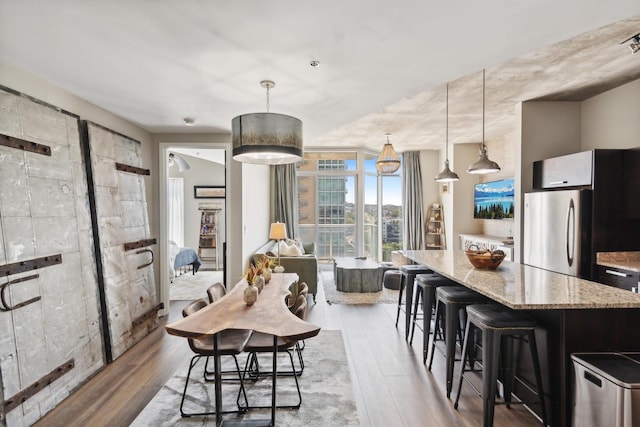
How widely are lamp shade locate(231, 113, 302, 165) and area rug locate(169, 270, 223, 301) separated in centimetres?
396

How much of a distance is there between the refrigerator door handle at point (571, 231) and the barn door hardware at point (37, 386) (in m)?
4.93

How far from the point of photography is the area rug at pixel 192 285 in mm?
5586

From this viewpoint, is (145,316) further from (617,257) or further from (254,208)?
(617,257)

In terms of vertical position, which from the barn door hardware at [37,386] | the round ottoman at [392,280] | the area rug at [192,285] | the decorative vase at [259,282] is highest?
the decorative vase at [259,282]

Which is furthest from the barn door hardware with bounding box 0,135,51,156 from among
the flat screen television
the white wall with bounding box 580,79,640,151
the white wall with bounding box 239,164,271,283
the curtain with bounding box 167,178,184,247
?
the flat screen television

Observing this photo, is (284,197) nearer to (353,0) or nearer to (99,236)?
(99,236)

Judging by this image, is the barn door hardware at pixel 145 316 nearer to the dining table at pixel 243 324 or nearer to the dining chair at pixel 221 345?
the dining chair at pixel 221 345

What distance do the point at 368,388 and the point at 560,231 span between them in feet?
9.33

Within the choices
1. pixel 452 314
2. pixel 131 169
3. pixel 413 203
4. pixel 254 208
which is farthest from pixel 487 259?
pixel 413 203

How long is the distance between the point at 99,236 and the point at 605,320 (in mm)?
3969

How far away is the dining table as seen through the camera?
6.44ft

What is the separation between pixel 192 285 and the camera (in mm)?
6387

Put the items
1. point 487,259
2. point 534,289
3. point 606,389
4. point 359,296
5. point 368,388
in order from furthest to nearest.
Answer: point 359,296 < point 487,259 < point 368,388 < point 534,289 < point 606,389

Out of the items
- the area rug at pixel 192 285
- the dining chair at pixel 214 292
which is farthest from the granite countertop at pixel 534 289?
the area rug at pixel 192 285
